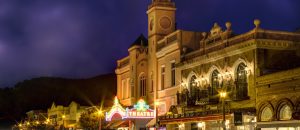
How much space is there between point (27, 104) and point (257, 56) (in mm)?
102196

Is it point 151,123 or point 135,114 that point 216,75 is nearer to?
point 135,114

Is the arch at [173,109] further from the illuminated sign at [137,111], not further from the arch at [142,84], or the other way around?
the arch at [142,84]

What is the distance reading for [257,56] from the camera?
33.6m

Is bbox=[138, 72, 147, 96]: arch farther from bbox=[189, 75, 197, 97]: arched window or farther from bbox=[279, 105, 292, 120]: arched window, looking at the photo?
bbox=[279, 105, 292, 120]: arched window

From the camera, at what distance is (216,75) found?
3919 centimetres

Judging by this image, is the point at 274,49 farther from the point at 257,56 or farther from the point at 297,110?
the point at 297,110

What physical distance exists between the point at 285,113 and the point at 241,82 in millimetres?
5417

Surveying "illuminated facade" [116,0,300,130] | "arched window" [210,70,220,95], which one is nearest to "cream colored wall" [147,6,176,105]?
"illuminated facade" [116,0,300,130]

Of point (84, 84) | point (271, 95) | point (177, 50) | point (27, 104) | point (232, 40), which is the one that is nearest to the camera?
point (271, 95)

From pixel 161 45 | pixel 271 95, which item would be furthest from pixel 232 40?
pixel 161 45

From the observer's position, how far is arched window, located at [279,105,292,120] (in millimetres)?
30291

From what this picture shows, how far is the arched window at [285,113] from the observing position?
99.4ft

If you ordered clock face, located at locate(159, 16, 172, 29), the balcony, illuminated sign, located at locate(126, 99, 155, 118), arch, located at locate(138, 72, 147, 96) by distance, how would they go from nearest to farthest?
the balcony → illuminated sign, located at locate(126, 99, 155, 118) → clock face, located at locate(159, 16, 172, 29) → arch, located at locate(138, 72, 147, 96)

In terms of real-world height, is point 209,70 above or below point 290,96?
above
